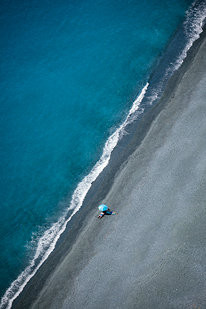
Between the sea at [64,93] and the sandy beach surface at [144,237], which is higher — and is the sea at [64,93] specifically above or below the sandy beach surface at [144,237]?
above

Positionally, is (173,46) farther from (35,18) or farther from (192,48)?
(35,18)

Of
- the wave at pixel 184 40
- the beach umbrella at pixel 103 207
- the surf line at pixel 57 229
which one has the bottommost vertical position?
the surf line at pixel 57 229

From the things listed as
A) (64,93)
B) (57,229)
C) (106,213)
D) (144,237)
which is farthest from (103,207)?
(64,93)

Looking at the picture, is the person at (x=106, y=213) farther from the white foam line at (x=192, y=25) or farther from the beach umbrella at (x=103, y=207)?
the white foam line at (x=192, y=25)

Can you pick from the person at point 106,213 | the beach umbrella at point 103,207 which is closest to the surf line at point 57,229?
the person at point 106,213

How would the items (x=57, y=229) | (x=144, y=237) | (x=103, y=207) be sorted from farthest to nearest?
1. (x=57, y=229)
2. (x=103, y=207)
3. (x=144, y=237)

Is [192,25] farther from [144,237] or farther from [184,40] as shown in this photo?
[144,237]

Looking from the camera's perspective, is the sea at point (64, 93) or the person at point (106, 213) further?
the sea at point (64, 93)
